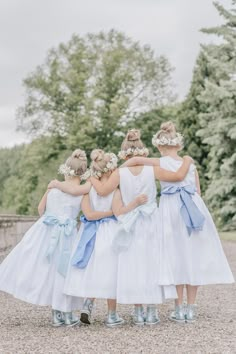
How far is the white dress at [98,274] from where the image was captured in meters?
5.94

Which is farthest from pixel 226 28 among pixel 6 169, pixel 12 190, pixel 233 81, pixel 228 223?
pixel 6 169

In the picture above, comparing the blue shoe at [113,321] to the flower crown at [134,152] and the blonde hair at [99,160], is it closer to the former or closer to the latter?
the blonde hair at [99,160]

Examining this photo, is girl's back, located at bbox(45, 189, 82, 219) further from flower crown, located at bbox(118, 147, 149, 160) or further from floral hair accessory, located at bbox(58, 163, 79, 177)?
flower crown, located at bbox(118, 147, 149, 160)

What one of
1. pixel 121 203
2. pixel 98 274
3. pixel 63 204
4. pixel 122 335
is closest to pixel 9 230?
pixel 63 204

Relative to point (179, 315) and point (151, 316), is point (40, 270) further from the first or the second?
point (179, 315)

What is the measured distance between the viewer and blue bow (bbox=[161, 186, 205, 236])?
621 centimetres

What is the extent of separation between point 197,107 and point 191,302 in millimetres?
31131

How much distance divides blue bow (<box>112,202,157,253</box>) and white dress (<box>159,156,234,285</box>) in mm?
227

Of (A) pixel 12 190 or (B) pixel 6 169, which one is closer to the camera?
(A) pixel 12 190

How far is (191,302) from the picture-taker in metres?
6.34

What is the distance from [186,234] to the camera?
20.6ft

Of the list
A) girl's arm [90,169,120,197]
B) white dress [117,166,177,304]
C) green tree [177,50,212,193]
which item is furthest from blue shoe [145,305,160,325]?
green tree [177,50,212,193]

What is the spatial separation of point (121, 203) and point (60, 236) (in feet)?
2.03

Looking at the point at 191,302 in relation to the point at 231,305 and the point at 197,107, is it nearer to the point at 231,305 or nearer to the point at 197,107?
the point at 231,305
